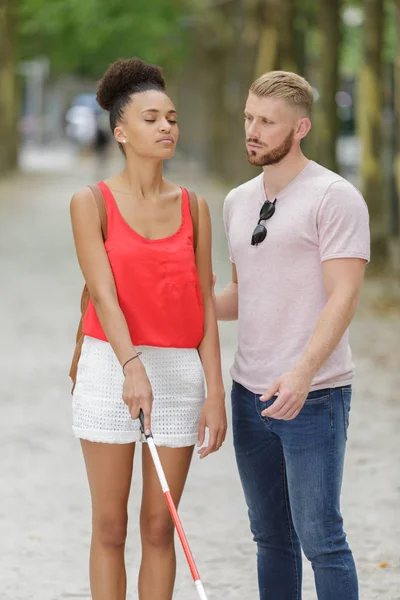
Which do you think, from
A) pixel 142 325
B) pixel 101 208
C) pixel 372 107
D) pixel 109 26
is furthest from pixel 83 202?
pixel 109 26

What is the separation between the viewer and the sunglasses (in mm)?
3957

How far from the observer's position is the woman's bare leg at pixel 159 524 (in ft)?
13.1

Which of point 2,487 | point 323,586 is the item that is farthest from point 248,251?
point 2,487

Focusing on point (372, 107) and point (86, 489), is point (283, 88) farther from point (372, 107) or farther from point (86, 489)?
point (372, 107)

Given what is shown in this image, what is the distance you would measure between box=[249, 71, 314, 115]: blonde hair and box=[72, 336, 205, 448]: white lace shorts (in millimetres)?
748

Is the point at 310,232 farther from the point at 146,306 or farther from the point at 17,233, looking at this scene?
the point at 17,233

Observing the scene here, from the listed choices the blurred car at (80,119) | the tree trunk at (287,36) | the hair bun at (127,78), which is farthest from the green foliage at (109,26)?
the hair bun at (127,78)

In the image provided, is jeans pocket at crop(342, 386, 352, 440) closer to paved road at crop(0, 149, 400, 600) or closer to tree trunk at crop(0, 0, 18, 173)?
paved road at crop(0, 149, 400, 600)

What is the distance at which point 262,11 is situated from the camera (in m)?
24.4

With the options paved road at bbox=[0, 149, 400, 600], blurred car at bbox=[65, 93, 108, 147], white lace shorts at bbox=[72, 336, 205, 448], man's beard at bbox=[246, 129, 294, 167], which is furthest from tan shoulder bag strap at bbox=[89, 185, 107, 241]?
blurred car at bbox=[65, 93, 108, 147]

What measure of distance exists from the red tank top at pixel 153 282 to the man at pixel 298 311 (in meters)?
0.18

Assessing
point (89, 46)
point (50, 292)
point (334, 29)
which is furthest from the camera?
point (89, 46)

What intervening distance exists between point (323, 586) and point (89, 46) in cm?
3639

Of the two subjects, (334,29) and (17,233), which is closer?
(334,29)
